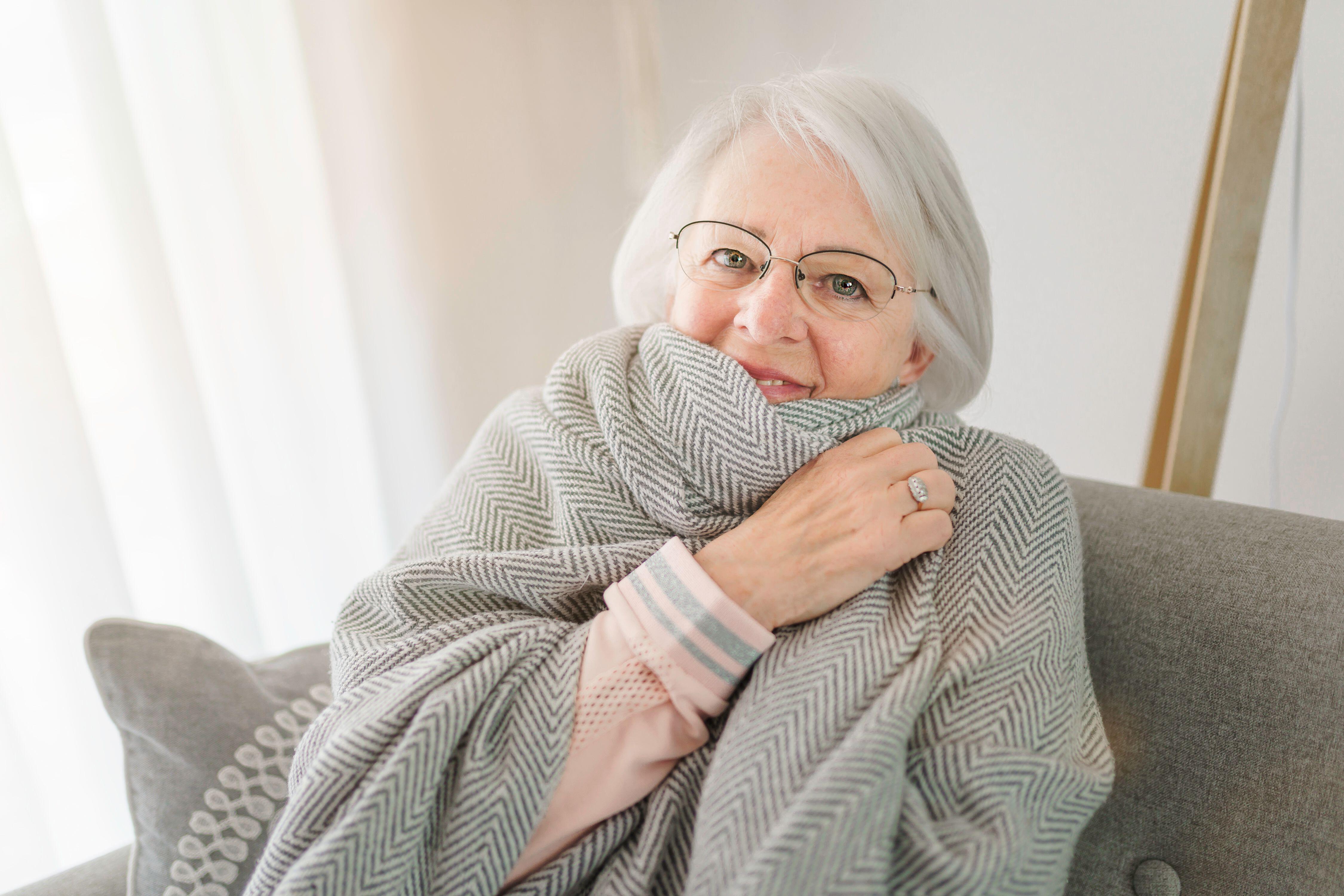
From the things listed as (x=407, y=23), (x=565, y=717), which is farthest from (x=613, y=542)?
(x=407, y=23)

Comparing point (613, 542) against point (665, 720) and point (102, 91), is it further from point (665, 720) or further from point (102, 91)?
point (102, 91)

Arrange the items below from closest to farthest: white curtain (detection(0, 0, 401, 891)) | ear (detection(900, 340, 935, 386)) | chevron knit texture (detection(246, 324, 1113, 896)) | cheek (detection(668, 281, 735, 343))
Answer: chevron knit texture (detection(246, 324, 1113, 896))
cheek (detection(668, 281, 735, 343))
ear (detection(900, 340, 935, 386))
white curtain (detection(0, 0, 401, 891))

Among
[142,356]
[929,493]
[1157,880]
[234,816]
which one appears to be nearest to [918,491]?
[929,493]

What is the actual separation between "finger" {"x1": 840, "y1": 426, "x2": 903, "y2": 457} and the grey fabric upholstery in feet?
3.87

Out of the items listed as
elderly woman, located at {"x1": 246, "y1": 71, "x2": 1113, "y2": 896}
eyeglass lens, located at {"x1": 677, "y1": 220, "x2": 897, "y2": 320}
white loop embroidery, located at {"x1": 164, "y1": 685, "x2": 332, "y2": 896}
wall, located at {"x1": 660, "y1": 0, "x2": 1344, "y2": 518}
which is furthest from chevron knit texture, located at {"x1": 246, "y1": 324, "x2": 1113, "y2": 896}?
wall, located at {"x1": 660, "y1": 0, "x2": 1344, "y2": 518}

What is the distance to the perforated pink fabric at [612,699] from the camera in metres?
0.79

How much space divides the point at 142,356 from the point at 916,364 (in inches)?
53.5

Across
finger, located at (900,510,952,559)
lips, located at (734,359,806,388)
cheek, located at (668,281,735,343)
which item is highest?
cheek, located at (668,281,735,343)

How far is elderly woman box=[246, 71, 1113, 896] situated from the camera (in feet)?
2.29

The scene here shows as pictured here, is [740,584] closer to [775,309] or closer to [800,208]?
[775,309]

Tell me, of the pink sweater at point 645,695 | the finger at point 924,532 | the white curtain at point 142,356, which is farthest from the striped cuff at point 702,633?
the white curtain at point 142,356

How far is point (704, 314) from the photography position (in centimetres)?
100

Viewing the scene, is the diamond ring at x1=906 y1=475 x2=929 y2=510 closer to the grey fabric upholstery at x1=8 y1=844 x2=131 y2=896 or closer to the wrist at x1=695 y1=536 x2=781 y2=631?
the wrist at x1=695 y1=536 x2=781 y2=631

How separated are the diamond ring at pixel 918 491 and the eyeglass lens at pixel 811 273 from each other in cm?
23
